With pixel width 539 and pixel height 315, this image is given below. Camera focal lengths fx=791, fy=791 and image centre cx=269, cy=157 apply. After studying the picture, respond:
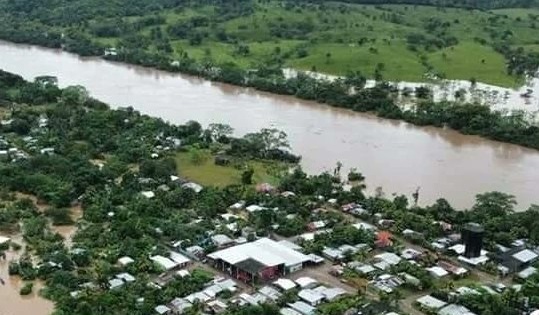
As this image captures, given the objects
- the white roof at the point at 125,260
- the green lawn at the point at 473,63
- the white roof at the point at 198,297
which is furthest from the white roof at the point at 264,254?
the green lawn at the point at 473,63

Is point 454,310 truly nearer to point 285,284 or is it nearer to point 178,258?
point 285,284

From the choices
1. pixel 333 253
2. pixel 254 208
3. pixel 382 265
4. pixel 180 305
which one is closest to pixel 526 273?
pixel 382 265

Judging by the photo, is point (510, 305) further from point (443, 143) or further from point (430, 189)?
point (443, 143)

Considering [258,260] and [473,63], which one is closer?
[258,260]

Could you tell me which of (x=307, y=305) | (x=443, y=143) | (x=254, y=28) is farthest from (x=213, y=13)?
(x=307, y=305)

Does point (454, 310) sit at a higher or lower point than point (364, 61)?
A: lower

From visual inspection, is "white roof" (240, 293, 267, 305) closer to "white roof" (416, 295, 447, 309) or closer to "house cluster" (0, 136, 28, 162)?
"white roof" (416, 295, 447, 309)
